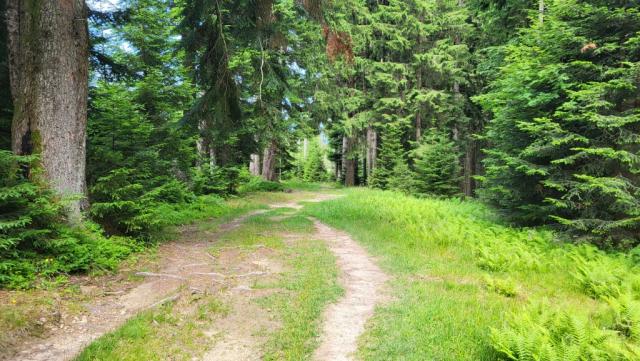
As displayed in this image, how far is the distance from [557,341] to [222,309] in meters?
4.26

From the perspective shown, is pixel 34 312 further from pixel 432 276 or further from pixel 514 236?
pixel 514 236

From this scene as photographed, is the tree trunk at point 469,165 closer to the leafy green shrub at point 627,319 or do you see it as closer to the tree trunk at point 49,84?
the leafy green shrub at point 627,319

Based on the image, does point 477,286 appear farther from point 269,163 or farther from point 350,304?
point 269,163

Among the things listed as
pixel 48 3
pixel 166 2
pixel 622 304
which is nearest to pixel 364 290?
pixel 622 304

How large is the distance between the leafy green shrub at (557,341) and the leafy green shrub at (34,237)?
6.34 meters

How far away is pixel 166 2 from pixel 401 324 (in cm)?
2040

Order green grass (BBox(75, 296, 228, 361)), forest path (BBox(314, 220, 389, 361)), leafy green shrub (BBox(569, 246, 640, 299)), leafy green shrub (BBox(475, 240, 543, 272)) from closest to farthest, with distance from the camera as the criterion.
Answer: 1. green grass (BBox(75, 296, 228, 361))
2. forest path (BBox(314, 220, 389, 361))
3. leafy green shrub (BBox(569, 246, 640, 299))
4. leafy green shrub (BBox(475, 240, 543, 272))

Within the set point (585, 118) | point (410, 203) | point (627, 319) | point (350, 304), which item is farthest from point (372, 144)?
point (627, 319)

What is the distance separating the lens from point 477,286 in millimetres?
6352

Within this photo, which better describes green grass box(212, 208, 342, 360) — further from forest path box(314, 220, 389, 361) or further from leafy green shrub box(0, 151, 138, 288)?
leafy green shrub box(0, 151, 138, 288)

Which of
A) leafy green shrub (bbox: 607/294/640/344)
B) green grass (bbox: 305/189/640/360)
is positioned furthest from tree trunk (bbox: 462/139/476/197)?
leafy green shrub (bbox: 607/294/640/344)

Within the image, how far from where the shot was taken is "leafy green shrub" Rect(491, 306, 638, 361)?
11.9 feet

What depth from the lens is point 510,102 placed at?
35.2ft

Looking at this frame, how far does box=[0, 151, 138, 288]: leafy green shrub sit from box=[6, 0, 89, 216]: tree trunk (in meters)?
0.52
